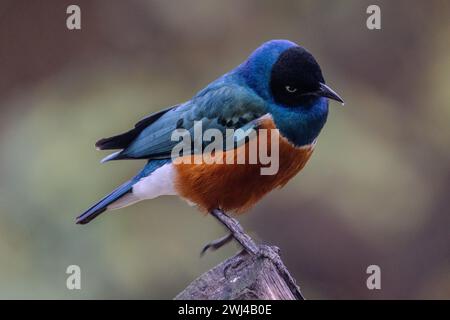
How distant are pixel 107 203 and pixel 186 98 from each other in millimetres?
1464

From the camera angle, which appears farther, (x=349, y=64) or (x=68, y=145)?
(x=349, y=64)

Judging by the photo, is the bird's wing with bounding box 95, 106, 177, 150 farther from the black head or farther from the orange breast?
the black head

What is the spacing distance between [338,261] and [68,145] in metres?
2.05

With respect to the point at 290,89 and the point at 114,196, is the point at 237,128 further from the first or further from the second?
the point at 114,196

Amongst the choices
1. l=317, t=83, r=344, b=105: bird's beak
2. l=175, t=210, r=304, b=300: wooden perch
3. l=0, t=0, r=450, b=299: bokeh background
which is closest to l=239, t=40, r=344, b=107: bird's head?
l=317, t=83, r=344, b=105: bird's beak

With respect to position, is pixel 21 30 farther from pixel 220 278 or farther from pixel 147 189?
pixel 220 278

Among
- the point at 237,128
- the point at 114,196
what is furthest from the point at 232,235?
the point at 114,196

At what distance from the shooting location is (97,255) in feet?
16.0

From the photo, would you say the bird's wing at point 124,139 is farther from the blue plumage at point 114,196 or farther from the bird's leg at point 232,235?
the bird's leg at point 232,235

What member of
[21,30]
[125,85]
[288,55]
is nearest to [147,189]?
[288,55]

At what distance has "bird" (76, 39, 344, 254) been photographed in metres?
3.99

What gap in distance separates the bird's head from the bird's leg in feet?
2.07

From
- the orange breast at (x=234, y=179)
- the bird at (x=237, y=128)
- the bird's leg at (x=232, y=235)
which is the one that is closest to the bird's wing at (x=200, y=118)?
the bird at (x=237, y=128)

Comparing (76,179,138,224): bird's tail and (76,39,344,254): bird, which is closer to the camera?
(76,39,344,254): bird
